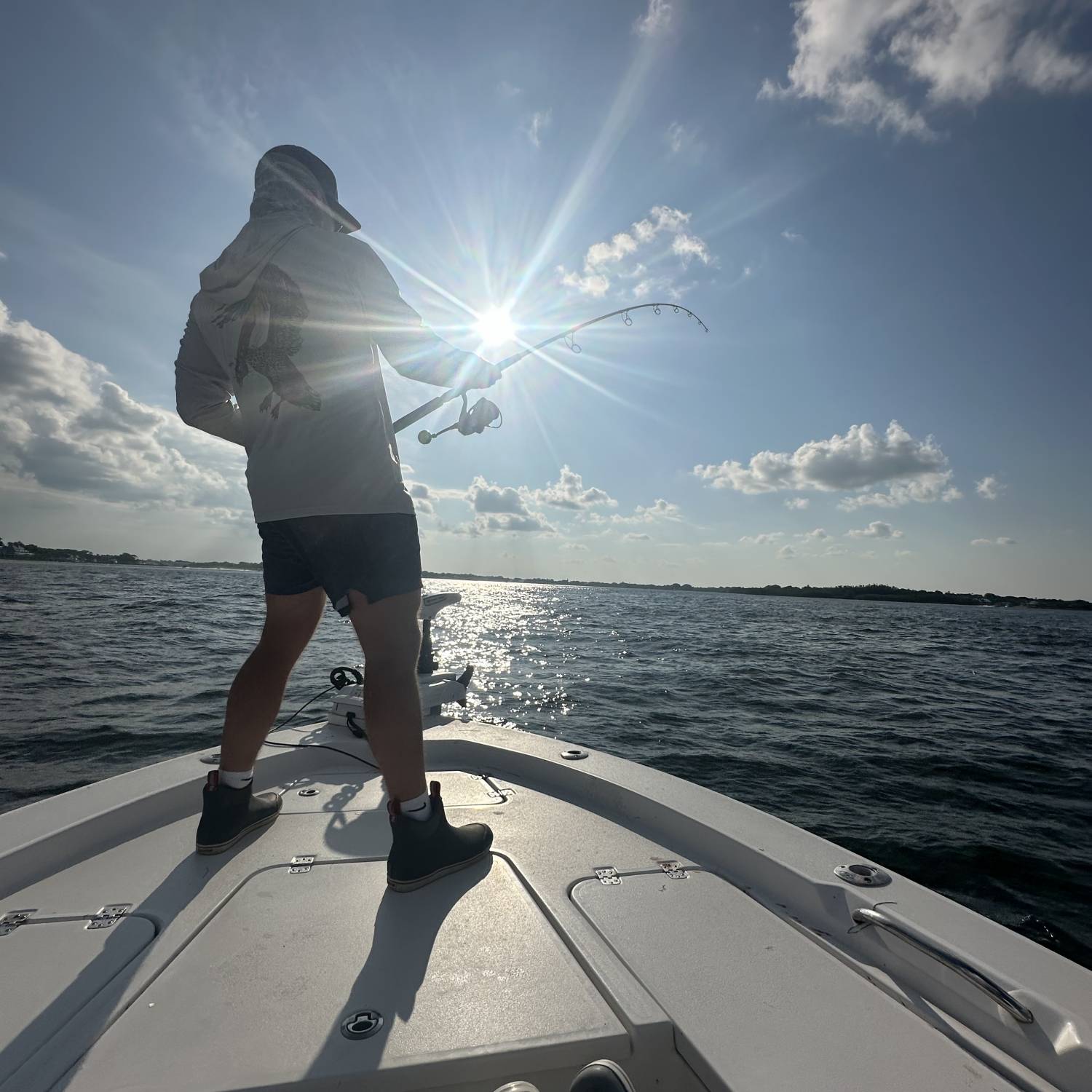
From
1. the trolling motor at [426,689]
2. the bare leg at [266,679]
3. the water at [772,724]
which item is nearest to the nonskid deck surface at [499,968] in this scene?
the bare leg at [266,679]

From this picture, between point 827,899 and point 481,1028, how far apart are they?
31.2 inches

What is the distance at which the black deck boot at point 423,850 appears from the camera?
139 centimetres

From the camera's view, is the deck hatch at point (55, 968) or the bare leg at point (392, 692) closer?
the deck hatch at point (55, 968)

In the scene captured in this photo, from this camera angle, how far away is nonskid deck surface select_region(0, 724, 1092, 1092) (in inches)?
35.3

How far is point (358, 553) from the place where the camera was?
4.75 ft

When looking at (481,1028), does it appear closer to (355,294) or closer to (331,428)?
(331,428)

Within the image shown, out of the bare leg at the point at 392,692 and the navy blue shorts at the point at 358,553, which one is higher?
the navy blue shorts at the point at 358,553

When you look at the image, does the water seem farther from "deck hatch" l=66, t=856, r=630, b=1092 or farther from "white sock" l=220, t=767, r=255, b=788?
"white sock" l=220, t=767, r=255, b=788

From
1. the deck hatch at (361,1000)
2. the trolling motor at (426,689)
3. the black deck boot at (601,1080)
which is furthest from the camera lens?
the trolling motor at (426,689)

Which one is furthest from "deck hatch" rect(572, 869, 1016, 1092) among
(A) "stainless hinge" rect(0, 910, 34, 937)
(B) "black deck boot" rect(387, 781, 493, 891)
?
(A) "stainless hinge" rect(0, 910, 34, 937)

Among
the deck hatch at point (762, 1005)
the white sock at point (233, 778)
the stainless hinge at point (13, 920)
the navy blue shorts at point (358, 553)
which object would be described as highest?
the navy blue shorts at point (358, 553)

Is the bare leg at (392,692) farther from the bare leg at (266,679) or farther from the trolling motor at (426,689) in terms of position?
the trolling motor at (426,689)

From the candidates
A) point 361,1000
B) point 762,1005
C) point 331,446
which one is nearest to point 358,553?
point 331,446

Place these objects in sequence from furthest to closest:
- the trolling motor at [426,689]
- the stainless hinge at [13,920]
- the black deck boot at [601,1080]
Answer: the trolling motor at [426,689], the stainless hinge at [13,920], the black deck boot at [601,1080]
